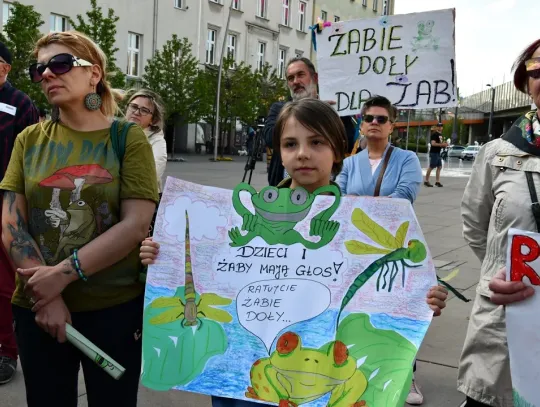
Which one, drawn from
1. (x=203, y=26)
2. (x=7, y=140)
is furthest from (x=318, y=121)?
(x=203, y=26)

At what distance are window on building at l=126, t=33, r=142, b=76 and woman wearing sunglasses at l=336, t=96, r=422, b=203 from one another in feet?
85.9

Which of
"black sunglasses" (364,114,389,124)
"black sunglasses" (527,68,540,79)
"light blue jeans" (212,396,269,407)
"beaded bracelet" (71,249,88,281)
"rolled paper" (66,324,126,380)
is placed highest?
"black sunglasses" (527,68,540,79)

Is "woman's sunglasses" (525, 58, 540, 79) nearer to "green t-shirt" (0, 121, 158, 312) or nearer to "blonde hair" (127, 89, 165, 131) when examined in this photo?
"green t-shirt" (0, 121, 158, 312)

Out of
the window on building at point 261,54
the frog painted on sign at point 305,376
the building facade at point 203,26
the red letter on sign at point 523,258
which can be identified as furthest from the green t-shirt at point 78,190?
the window on building at point 261,54

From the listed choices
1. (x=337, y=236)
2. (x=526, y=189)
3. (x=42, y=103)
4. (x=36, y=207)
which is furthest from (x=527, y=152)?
(x=42, y=103)

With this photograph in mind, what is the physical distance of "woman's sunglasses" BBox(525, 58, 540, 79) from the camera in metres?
2.09

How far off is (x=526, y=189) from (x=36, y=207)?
5.49ft

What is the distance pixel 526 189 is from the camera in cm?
208

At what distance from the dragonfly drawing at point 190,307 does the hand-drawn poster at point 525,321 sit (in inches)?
32.9

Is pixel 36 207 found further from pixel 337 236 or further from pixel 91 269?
pixel 337 236

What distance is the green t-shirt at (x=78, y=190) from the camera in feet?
6.64

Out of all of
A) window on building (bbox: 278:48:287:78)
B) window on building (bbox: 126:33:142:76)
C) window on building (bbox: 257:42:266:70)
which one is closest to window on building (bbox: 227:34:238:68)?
window on building (bbox: 257:42:266:70)

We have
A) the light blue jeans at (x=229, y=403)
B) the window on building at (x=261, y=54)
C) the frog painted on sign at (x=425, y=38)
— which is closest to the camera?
the light blue jeans at (x=229, y=403)

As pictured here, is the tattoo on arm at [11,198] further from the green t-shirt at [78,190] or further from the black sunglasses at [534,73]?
the black sunglasses at [534,73]
